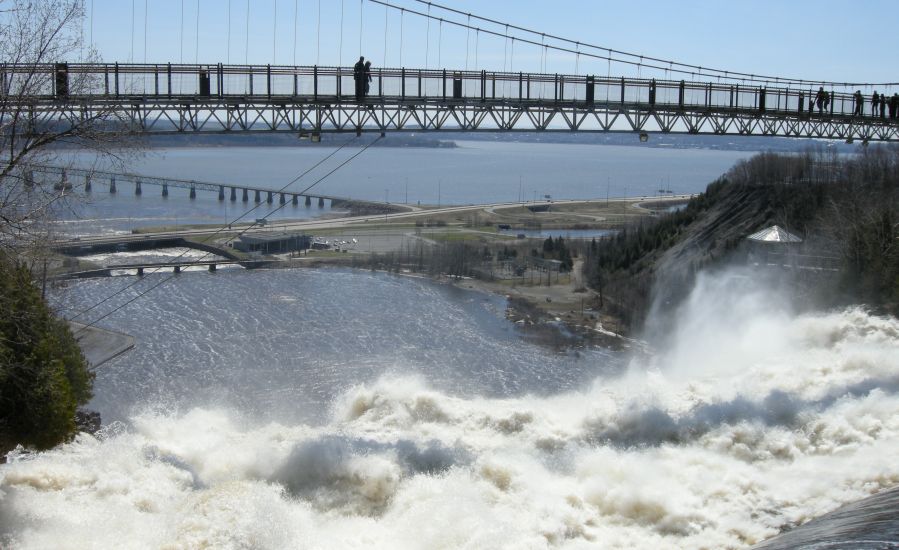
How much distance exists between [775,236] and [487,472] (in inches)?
648

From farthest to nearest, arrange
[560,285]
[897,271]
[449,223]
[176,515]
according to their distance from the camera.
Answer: [449,223] < [560,285] < [897,271] < [176,515]

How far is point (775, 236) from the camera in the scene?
24125 millimetres

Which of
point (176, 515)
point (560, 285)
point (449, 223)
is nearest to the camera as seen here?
point (176, 515)

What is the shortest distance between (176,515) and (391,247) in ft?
101

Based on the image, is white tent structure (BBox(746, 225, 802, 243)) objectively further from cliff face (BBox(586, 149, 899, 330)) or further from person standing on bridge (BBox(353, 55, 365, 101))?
person standing on bridge (BBox(353, 55, 365, 101))

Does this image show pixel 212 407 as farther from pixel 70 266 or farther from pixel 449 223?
pixel 449 223

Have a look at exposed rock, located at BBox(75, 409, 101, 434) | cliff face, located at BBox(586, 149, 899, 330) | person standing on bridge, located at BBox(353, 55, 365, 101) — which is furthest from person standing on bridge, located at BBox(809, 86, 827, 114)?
exposed rock, located at BBox(75, 409, 101, 434)

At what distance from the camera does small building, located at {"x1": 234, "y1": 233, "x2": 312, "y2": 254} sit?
3719cm

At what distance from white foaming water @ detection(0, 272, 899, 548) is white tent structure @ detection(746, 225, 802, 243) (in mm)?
10350

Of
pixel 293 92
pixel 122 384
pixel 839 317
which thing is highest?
pixel 293 92

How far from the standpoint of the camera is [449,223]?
48.7 m

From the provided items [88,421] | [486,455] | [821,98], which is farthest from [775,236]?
[88,421]

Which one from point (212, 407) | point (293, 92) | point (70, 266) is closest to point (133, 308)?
point (70, 266)

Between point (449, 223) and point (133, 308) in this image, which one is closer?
point (133, 308)
